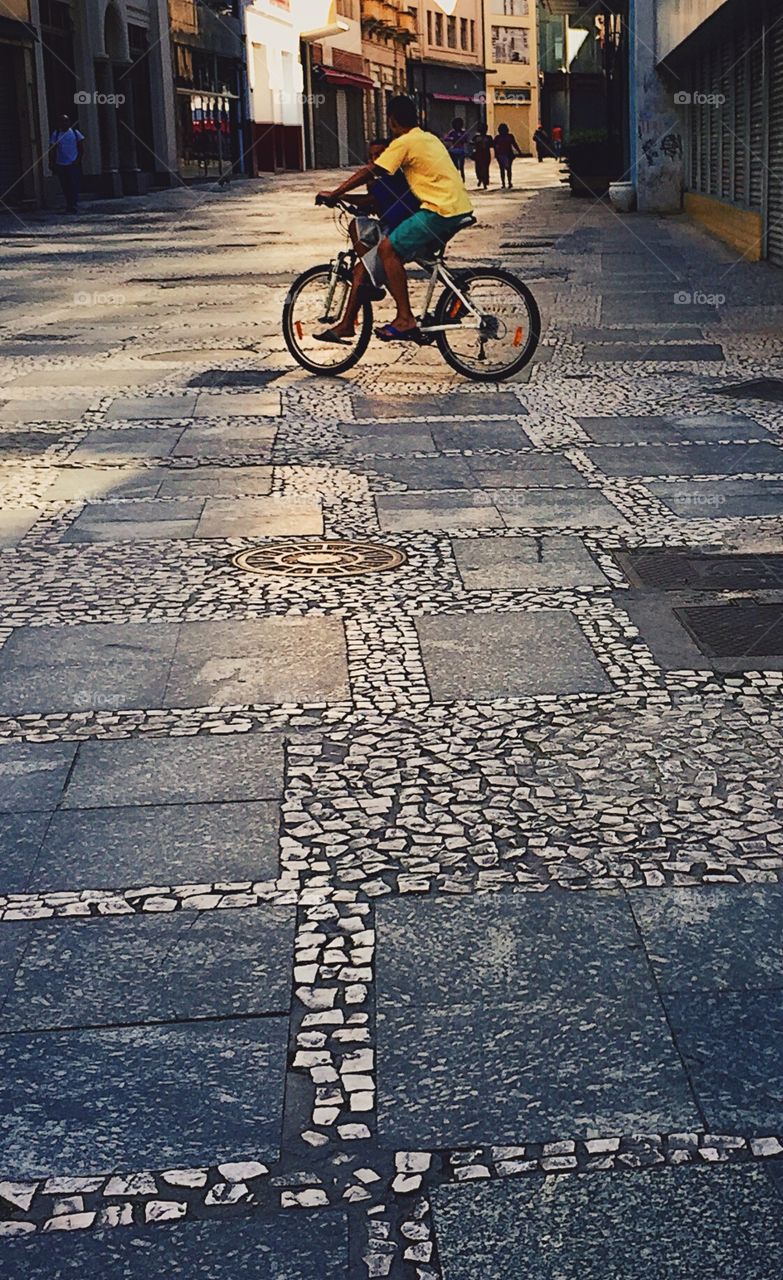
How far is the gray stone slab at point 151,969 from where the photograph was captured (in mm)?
3117

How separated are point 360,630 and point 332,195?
19.6 ft

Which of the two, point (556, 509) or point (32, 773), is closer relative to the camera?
point (32, 773)

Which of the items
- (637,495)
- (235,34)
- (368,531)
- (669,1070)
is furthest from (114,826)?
(235,34)

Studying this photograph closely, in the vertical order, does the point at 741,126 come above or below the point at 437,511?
above

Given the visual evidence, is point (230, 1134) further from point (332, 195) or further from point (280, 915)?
point (332, 195)

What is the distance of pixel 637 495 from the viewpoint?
770 centimetres

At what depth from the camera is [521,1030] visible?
3033mm

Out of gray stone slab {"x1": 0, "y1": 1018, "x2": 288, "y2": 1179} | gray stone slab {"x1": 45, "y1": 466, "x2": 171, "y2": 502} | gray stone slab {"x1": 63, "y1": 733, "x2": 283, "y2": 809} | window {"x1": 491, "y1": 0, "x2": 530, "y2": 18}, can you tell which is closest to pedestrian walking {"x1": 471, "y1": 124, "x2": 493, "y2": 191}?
gray stone slab {"x1": 45, "y1": 466, "x2": 171, "y2": 502}

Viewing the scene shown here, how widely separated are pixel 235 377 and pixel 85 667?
674 centimetres

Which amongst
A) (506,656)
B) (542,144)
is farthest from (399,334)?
(542,144)

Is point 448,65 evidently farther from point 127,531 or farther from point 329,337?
point 127,531

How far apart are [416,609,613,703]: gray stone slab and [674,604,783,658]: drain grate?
37cm

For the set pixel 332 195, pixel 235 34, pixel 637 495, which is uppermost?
pixel 235 34

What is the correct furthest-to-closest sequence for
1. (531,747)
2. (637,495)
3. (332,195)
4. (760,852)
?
(332,195) < (637,495) < (531,747) < (760,852)
